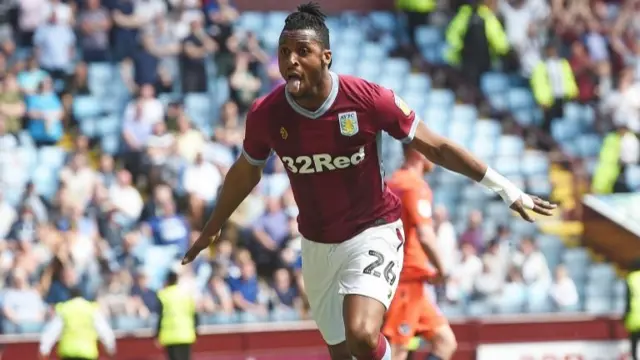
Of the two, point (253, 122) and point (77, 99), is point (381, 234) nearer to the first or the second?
point (253, 122)

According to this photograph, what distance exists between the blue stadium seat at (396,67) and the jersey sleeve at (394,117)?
12.2 m

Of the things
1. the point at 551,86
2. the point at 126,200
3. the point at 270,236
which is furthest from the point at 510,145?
the point at 126,200

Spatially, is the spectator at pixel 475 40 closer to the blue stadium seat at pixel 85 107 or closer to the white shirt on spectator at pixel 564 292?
the white shirt on spectator at pixel 564 292

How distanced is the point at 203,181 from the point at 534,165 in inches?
181

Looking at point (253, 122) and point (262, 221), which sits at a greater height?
point (253, 122)

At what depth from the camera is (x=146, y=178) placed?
1680cm

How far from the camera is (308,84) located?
26.6 feet

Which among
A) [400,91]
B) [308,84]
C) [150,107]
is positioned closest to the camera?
[308,84]

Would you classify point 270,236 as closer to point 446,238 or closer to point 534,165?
point 446,238

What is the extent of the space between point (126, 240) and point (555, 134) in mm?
7280

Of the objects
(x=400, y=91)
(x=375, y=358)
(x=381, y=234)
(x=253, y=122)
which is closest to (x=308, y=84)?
(x=253, y=122)

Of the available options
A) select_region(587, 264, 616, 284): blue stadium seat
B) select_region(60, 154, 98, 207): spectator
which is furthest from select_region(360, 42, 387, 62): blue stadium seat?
select_region(60, 154, 98, 207): spectator

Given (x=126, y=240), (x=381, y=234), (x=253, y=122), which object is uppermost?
(x=253, y=122)

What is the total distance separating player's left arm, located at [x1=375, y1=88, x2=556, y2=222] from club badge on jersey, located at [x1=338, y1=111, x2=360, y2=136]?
0.45 feet
